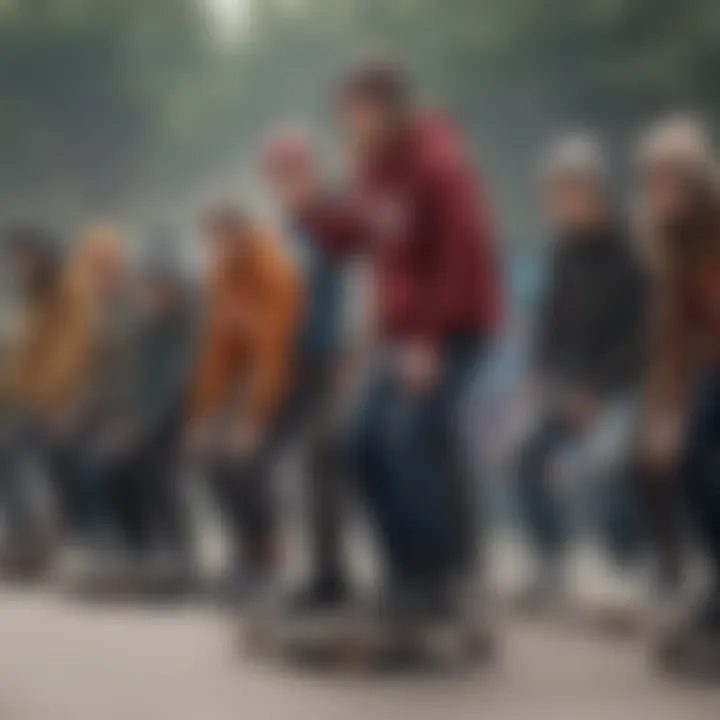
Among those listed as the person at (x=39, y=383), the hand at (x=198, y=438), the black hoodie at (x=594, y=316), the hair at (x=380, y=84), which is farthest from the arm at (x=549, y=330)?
the person at (x=39, y=383)

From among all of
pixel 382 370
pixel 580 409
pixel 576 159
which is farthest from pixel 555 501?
pixel 576 159

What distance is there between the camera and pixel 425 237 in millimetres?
1545

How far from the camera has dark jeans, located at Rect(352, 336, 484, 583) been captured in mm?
1516

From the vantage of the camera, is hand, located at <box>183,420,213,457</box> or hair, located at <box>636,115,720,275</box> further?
hand, located at <box>183,420,213,457</box>

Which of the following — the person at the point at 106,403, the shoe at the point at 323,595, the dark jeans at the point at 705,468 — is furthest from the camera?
the person at the point at 106,403

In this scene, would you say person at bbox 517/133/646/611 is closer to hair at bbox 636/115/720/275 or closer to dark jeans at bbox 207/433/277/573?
hair at bbox 636/115/720/275

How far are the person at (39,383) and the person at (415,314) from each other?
31 centimetres

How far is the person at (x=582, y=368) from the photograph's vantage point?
4.87 ft

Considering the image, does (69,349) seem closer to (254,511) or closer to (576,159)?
(254,511)

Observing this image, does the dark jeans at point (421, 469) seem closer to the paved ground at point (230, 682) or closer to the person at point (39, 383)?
the paved ground at point (230, 682)

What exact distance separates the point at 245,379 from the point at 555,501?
34 cm

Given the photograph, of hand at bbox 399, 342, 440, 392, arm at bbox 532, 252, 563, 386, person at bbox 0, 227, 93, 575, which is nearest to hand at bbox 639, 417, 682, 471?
arm at bbox 532, 252, 563, 386

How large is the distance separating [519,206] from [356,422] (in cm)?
26

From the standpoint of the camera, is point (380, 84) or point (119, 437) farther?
point (119, 437)
